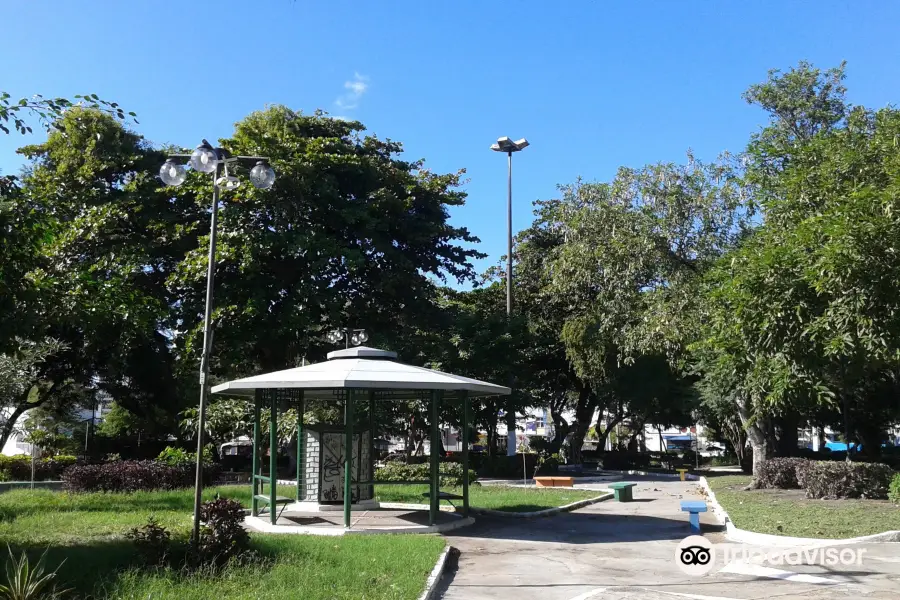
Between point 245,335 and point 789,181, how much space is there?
16.8 metres

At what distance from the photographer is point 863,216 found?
14.5 m

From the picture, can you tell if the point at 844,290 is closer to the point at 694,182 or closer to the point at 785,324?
the point at 785,324

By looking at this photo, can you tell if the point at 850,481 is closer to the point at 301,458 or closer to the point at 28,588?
the point at 301,458

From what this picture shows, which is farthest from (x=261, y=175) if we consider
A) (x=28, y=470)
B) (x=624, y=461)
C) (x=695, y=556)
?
(x=624, y=461)

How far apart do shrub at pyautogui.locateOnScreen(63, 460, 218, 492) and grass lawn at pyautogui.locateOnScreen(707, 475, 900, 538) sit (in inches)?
543

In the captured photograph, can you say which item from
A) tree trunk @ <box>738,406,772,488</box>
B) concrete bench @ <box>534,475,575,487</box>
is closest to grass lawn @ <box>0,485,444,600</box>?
concrete bench @ <box>534,475,575,487</box>

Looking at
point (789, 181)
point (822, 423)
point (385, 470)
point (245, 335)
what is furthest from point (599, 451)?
point (789, 181)

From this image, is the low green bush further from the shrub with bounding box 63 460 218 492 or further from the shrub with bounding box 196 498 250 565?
the shrub with bounding box 196 498 250 565

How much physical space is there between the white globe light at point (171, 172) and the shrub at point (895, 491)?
1723cm

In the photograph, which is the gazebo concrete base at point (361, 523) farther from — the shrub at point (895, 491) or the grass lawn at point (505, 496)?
the shrub at point (895, 491)

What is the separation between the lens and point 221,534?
31.3 ft

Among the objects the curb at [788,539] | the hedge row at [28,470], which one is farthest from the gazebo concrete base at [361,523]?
the hedge row at [28,470]

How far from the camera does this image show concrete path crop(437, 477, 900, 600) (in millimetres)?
8758

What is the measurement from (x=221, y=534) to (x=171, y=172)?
15.4 ft
